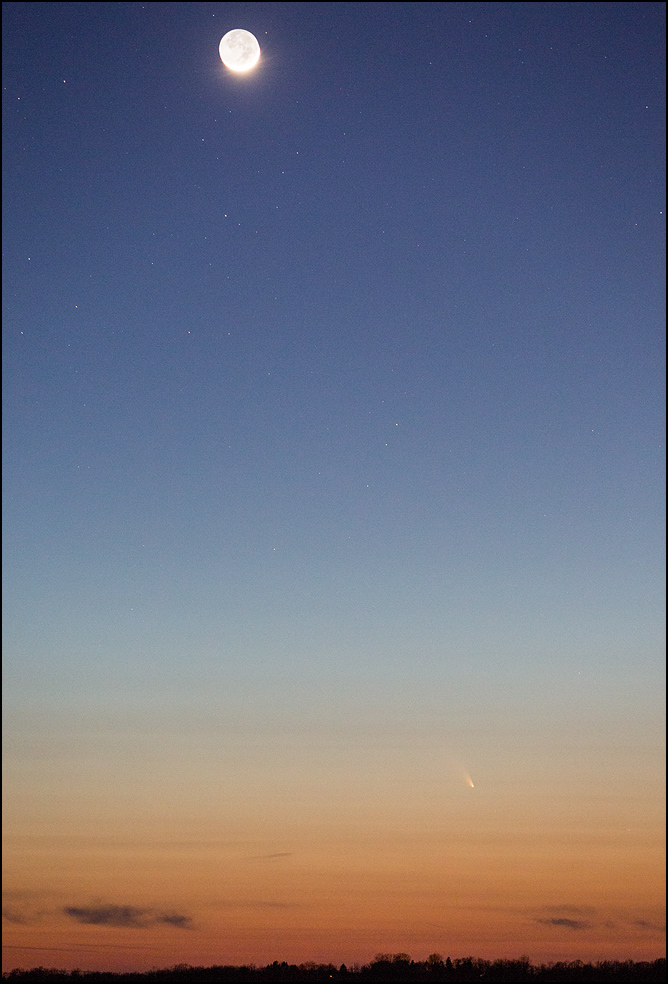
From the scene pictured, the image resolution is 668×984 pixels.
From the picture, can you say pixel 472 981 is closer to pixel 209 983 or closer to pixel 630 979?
pixel 630 979

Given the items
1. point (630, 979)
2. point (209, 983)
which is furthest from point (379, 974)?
point (630, 979)

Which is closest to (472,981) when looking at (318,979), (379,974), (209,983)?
(379,974)

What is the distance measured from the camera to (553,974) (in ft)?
468

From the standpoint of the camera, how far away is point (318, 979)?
136375 millimetres

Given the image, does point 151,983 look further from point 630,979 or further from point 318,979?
point 630,979

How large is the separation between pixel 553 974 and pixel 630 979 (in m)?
11.2

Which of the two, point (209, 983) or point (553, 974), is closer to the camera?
point (209, 983)

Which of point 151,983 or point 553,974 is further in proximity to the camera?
point 553,974

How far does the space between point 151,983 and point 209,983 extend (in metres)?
8.16

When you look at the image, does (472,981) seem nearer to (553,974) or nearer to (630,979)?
(553,974)

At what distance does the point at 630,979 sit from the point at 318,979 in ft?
152

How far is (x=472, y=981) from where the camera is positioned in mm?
136125

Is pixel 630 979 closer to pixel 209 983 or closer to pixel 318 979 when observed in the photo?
pixel 318 979

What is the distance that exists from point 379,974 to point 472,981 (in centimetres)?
1359
